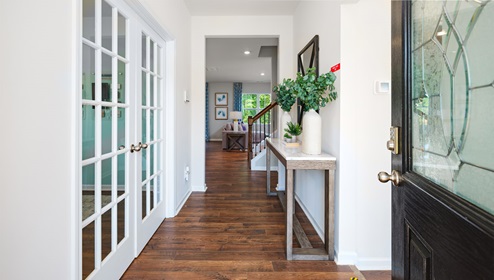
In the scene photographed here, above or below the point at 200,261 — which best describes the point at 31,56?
above

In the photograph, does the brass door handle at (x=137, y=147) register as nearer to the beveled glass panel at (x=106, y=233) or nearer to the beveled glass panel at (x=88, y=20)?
the beveled glass panel at (x=106, y=233)

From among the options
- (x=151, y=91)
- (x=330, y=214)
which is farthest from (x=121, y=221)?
(x=330, y=214)

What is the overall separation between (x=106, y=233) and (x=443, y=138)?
5.82 ft

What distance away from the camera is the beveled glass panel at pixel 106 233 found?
5.29 feet

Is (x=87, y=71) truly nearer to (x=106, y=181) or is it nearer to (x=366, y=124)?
(x=106, y=181)

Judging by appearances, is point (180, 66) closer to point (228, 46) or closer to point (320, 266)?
point (320, 266)

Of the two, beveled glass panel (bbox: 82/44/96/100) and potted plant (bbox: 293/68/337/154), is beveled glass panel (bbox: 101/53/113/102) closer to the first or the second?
beveled glass panel (bbox: 82/44/96/100)

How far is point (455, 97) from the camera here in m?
0.65

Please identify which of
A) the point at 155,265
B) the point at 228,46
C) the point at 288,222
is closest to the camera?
the point at 155,265

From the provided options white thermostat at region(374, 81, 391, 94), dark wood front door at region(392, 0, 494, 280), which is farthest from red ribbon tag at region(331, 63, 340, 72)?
dark wood front door at region(392, 0, 494, 280)

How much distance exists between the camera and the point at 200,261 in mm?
2010

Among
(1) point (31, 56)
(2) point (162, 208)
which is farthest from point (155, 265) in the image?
(1) point (31, 56)

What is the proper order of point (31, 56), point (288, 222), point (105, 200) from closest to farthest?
point (31, 56), point (105, 200), point (288, 222)

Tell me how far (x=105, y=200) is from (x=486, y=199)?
176 centimetres
